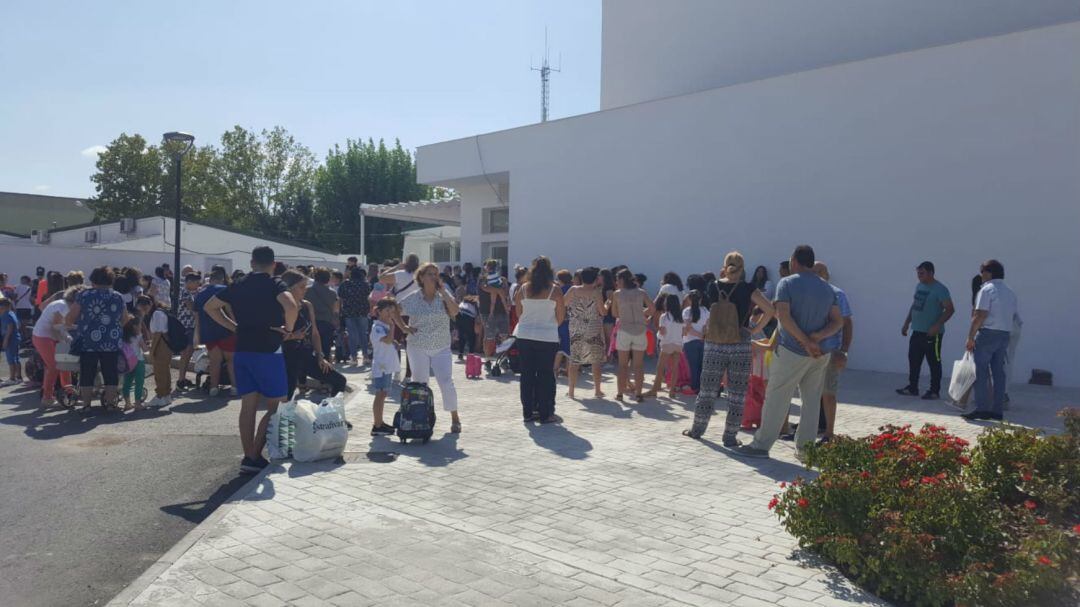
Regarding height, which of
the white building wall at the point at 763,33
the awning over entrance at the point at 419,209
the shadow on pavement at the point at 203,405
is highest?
the white building wall at the point at 763,33

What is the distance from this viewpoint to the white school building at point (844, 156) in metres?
11.9

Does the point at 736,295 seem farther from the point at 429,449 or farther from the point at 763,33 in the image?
the point at 763,33

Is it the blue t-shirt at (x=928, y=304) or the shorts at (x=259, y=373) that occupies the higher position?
the blue t-shirt at (x=928, y=304)

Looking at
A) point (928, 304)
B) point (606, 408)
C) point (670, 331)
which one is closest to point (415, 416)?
point (606, 408)

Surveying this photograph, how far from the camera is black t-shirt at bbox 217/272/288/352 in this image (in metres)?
6.88

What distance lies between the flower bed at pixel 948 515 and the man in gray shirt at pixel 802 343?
1.26m

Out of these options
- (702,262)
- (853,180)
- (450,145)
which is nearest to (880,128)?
(853,180)

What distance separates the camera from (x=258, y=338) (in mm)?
6910

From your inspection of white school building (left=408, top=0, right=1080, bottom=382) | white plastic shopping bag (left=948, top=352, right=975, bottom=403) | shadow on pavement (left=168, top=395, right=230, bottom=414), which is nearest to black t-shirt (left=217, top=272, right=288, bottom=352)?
shadow on pavement (left=168, top=395, right=230, bottom=414)

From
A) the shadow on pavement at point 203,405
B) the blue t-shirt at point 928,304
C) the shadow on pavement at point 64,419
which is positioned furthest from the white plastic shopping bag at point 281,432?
the blue t-shirt at point 928,304

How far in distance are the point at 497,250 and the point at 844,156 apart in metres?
11.1

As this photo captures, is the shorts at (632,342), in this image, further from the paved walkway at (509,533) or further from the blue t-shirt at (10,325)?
the blue t-shirt at (10,325)

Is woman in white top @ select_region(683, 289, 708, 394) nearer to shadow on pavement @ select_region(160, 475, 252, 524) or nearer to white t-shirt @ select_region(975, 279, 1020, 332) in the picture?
white t-shirt @ select_region(975, 279, 1020, 332)

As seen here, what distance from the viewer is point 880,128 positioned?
13.5 metres
